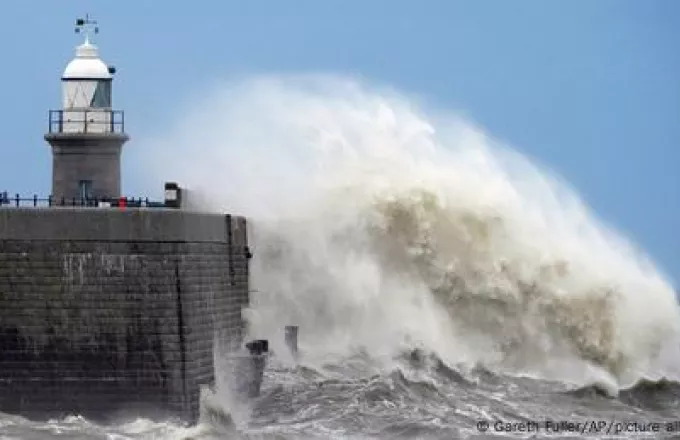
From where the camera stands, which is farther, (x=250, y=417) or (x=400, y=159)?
(x=400, y=159)

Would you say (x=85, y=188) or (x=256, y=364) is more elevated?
(x=85, y=188)

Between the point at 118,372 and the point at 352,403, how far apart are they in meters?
4.10

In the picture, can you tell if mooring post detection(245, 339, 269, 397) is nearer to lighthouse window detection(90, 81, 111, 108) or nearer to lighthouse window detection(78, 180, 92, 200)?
lighthouse window detection(78, 180, 92, 200)

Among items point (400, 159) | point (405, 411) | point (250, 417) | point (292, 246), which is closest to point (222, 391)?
point (250, 417)

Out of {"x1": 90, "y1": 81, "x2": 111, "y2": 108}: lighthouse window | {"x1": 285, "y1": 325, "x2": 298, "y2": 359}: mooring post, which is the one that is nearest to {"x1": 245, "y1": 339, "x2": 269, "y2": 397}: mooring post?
{"x1": 285, "y1": 325, "x2": 298, "y2": 359}: mooring post

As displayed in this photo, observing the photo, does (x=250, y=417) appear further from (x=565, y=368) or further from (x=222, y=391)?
(x=565, y=368)

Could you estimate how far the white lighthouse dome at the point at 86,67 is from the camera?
30891 mm

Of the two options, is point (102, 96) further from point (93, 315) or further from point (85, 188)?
point (93, 315)

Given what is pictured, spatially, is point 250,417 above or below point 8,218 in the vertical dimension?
below

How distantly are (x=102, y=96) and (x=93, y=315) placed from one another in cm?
573

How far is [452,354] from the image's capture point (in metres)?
33.3

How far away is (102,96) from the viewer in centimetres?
3091

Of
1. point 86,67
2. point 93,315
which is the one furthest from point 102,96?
point 93,315

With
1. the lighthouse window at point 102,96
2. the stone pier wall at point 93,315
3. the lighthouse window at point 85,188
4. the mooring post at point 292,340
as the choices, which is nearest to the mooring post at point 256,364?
the mooring post at point 292,340
